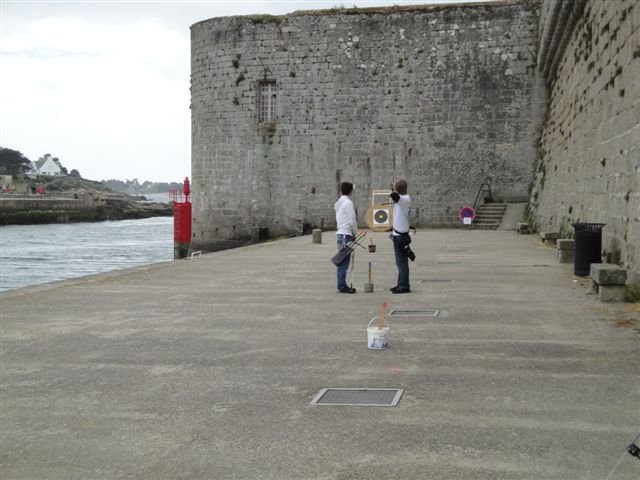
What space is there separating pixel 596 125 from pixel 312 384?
32.6 feet

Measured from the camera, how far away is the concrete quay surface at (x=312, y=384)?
4215 millimetres

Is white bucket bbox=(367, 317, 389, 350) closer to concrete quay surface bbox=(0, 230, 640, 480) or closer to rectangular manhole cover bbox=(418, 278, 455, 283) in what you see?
concrete quay surface bbox=(0, 230, 640, 480)

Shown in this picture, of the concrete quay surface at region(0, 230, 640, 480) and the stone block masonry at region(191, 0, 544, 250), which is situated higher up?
the stone block masonry at region(191, 0, 544, 250)

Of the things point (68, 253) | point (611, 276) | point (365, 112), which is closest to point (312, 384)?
point (611, 276)

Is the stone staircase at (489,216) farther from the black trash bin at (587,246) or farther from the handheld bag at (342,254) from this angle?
the handheld bag at (342,254)

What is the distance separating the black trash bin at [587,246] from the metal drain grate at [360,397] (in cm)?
629

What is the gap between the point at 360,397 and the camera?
5.41m

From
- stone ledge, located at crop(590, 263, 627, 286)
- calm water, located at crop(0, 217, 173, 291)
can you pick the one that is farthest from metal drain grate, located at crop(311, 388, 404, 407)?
calm water, located at crop(0, 217, 173, 291)

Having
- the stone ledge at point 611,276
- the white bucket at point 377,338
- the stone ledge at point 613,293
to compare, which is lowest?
the white bucket at point 377,338

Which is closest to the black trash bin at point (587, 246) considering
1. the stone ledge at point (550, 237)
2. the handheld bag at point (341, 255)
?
the handheld bag at point (341, 255)

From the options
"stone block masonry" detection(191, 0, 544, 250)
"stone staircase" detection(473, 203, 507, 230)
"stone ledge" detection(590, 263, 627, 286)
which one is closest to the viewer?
"stone ledge" detection(590, 263, 627, 286)

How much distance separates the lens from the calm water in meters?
31.3

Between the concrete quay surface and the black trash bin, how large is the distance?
1.58 feet

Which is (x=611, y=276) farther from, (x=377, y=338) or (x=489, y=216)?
(x=489, y=216)
